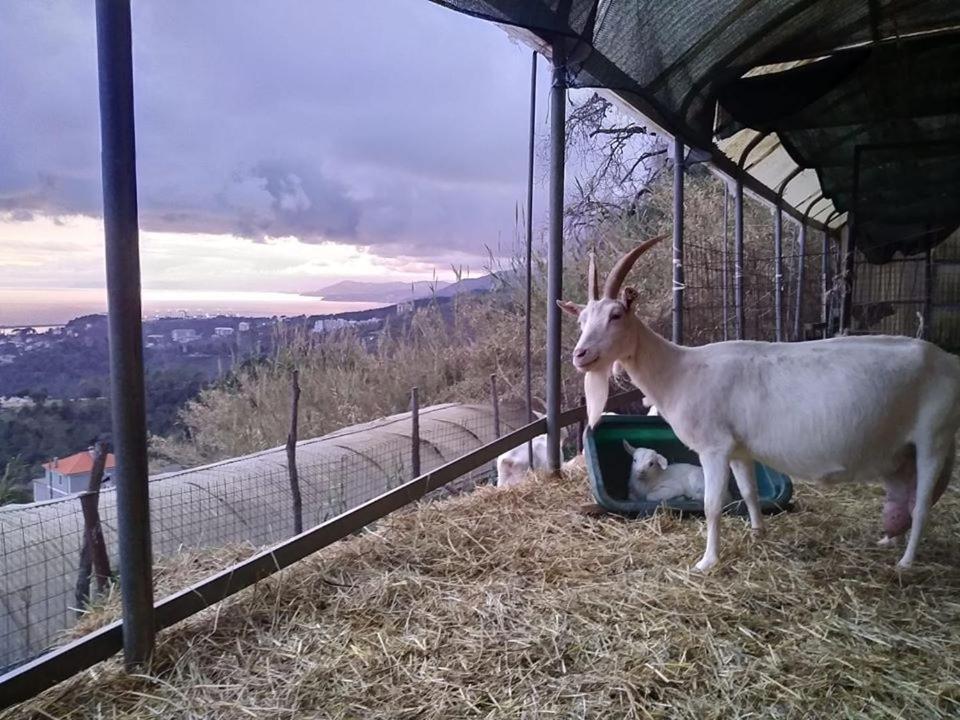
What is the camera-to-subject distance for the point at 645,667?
1855mm

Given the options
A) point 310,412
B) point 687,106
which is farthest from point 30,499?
point 687,106

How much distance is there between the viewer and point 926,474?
2.47 m

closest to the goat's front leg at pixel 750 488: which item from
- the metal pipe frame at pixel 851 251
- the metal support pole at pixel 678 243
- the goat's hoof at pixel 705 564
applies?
the goat's hoof at pixel 705 564

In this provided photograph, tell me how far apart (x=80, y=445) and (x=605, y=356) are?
2.03m

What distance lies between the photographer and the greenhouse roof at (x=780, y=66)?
323 cm

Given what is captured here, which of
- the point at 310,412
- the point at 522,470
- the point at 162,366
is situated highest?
the point at 162,366

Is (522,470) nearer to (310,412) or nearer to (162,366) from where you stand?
(310,412)

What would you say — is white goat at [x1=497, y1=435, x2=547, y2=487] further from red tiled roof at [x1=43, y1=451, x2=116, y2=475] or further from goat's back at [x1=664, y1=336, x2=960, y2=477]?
red tiled roof at [x1=43, y1=451, x2=116, y2=475]

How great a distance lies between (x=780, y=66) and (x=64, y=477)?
15.5 ft

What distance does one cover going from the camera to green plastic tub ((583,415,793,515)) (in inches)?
126

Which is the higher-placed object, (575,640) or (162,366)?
(162,366)

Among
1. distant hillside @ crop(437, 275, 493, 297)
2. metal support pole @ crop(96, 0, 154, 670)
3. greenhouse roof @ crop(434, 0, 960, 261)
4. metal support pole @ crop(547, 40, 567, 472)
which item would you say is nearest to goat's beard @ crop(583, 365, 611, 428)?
metal support pole @ crop(547, 40, 567, 472)

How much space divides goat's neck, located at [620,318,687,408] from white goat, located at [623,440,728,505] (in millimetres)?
614

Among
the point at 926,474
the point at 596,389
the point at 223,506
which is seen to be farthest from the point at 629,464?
the point at 223,506
